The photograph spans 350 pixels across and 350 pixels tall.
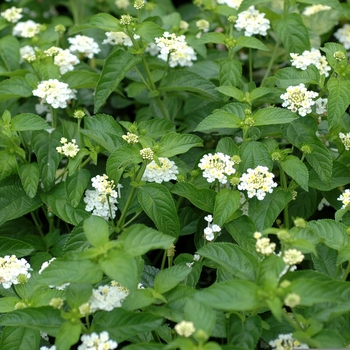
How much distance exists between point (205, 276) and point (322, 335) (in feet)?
3.16

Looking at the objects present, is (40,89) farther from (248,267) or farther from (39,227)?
(248,267)

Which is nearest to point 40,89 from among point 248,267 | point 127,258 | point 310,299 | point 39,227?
point 39,227

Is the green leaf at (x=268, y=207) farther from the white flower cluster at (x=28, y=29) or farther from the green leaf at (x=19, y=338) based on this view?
the white flower cluster at (x=28, y=29)

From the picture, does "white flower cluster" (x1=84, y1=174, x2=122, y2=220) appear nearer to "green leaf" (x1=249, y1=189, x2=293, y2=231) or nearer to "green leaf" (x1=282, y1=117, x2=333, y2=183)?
"green leaf" (x1=249, y1=189, x2=293, y2=231)

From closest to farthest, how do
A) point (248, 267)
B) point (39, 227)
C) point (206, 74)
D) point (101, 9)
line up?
point (248, 267) < point (39, 227) < point (206, 74) < point (101, 9)

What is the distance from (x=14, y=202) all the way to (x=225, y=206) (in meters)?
0.87

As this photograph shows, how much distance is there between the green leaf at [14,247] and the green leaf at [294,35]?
140cm

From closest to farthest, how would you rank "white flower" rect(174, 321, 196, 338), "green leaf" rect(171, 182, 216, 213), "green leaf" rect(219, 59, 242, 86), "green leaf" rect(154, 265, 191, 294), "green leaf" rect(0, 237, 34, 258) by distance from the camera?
"white flower" rect(174, 321, 196, 338) → "green leaf" rect(154, 265, 191, 294) → "green leaf" rect(171, 182, 216, 213) → "green leaf" rect(0, 237, 34, 258) → "green leaf" rect(219, 59, 242, 86)

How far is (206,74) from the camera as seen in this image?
111 inches

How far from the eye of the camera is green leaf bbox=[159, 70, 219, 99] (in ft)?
8.47

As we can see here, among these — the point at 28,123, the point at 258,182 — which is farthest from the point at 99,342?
the point at 28,123

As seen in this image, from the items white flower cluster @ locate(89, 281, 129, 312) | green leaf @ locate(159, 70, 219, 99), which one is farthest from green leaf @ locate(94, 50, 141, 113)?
white flower cluster @ locate(89, 281, 129, 312)

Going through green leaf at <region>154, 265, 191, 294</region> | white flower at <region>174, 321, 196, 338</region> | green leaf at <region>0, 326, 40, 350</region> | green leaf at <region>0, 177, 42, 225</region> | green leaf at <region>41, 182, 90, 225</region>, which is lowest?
green leaf at <region>0, 326, 40, 350</region>

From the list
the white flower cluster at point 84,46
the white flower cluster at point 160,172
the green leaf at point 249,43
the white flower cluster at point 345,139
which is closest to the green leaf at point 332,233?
the white flower cluster at point 345,139
